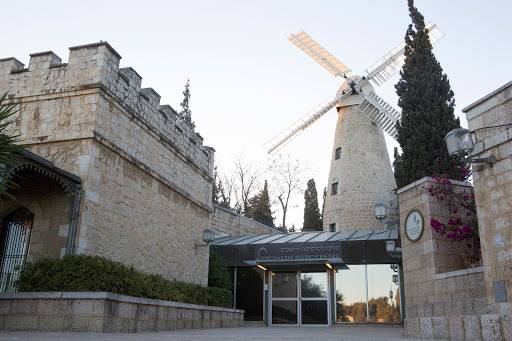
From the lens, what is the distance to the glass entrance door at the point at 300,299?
1432cm

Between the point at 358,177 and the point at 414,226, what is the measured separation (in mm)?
12347

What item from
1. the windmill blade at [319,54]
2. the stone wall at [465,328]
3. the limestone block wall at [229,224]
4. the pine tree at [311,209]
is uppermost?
the windmill blade at [319,54]

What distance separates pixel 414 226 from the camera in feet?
25.4

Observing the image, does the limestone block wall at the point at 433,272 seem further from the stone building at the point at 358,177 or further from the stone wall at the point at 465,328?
the stone building at the point at 358,177

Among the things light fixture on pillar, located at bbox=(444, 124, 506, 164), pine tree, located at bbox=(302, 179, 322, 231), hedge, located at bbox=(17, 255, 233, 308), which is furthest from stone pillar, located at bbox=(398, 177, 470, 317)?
pine tree, located at bbox=(302, 179, 322, 231)

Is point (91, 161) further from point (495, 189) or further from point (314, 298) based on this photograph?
point (314, 298)

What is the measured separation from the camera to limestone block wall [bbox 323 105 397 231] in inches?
770

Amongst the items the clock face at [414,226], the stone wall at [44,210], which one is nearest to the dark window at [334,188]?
the clock face at [414,226]

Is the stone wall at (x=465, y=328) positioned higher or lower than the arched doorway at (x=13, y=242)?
lower

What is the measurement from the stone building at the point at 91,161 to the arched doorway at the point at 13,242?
31mm

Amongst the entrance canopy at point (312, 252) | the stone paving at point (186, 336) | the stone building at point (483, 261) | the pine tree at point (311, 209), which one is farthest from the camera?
the pine tree at point (311, 209)

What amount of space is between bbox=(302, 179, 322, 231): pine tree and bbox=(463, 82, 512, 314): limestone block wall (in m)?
22.7

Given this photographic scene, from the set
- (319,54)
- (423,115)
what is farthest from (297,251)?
(319,54)

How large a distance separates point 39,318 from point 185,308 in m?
3.34
